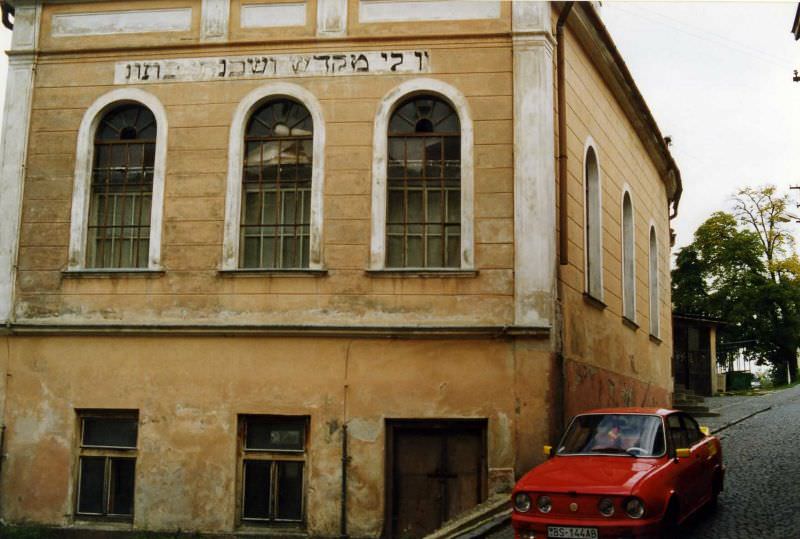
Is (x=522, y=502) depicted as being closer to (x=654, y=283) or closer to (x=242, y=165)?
(x=242, y=165)

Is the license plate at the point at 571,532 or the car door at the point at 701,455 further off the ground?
the car door at the point at 701,455

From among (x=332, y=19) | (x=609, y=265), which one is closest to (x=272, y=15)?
(x=332, y=19)

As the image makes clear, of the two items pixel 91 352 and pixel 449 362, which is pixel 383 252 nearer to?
pixel 449 362

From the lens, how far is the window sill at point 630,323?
19.6 metres

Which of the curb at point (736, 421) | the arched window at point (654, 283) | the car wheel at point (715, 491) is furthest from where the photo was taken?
the arched window at point (654, 283)

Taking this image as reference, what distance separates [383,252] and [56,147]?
5.78 metres

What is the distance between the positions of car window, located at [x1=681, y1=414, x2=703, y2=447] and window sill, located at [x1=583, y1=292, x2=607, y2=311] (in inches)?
154

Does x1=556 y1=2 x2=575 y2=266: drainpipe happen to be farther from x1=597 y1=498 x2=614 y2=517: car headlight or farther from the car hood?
x1=597 y1=498 x2=614 y2=517: car headlight

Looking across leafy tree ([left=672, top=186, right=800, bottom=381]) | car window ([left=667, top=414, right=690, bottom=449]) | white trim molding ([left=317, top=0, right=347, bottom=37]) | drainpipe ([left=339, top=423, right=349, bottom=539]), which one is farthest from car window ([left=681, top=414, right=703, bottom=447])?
leafy tree ([left=672, top=186, right=800, bottom=381])

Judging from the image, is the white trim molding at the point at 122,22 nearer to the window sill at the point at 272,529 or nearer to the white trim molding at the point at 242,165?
the white trim molding at the point at 242,165

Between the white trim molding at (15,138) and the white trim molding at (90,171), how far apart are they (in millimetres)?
981

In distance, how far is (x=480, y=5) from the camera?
577 inches

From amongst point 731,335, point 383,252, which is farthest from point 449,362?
point 731,335

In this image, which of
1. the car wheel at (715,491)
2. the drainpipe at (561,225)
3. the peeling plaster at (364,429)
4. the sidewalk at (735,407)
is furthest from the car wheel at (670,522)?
the sidewalk at (735,407)
